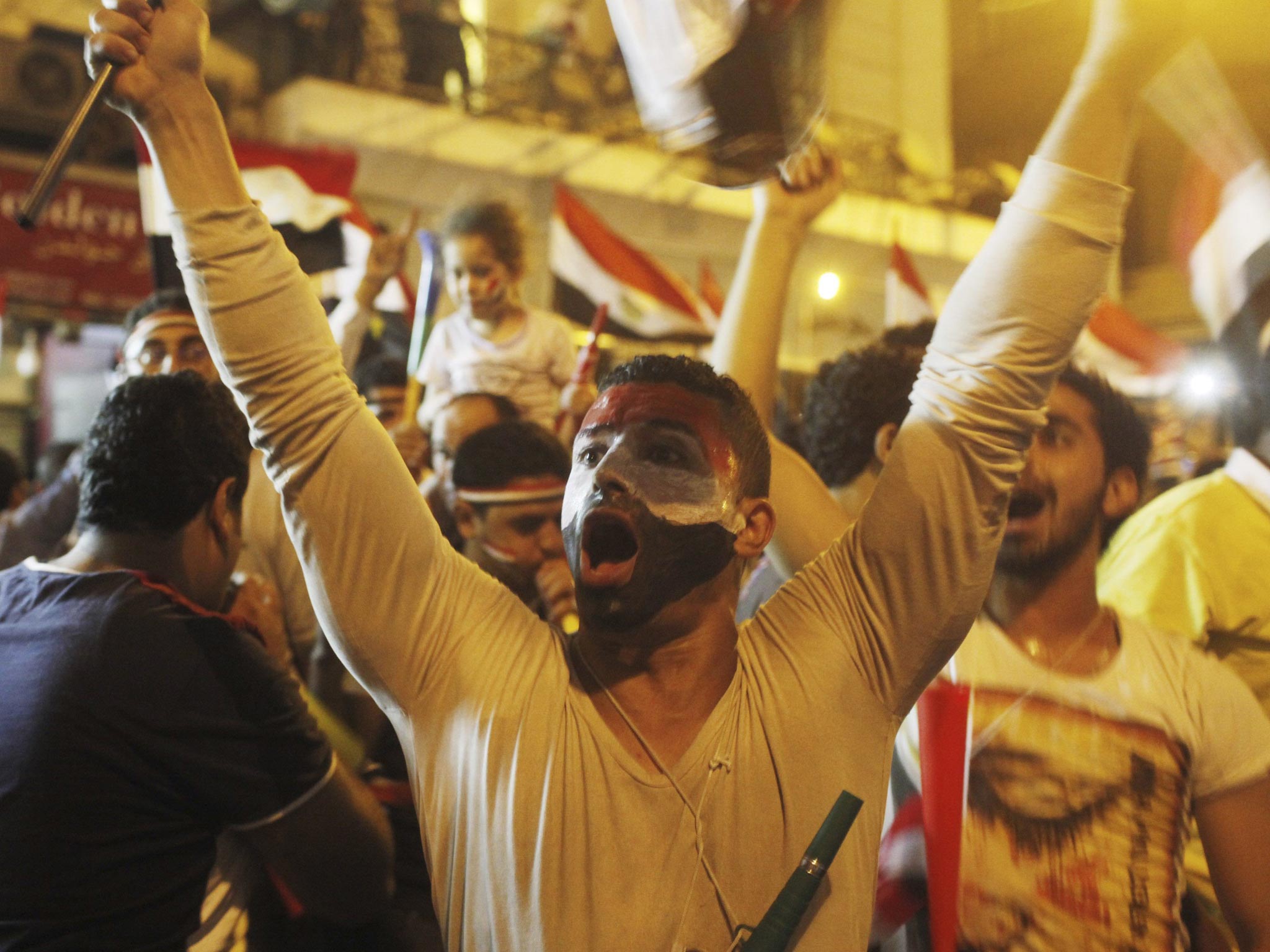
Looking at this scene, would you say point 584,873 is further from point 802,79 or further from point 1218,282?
point 1218,282

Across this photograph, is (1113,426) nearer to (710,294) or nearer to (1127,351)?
(710,294)

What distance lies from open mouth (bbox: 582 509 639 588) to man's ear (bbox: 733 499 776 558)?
175 millimetres

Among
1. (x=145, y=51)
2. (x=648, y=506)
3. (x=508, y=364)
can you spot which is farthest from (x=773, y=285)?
(x=508, y=364)

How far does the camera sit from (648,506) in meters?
1.68

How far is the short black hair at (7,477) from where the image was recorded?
17.5ft

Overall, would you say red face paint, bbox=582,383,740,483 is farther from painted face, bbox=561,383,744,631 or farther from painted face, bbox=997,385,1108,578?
painted face, bbox=997,385,1108,578

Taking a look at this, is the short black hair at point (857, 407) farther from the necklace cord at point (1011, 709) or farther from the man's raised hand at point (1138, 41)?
the man's raised hand at point (1138, 41)

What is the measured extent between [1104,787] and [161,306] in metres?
2.86

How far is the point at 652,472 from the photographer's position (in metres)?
1.71

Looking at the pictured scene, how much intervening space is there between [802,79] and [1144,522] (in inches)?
64.1

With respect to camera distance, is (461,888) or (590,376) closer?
(461,888)

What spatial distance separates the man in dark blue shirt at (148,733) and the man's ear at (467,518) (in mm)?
960

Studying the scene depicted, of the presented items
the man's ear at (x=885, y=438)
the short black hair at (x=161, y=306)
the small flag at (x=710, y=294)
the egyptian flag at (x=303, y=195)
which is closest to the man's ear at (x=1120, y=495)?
the man's ear at (x=885, y=438)

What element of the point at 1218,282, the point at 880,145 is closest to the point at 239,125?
the point at 880,145
